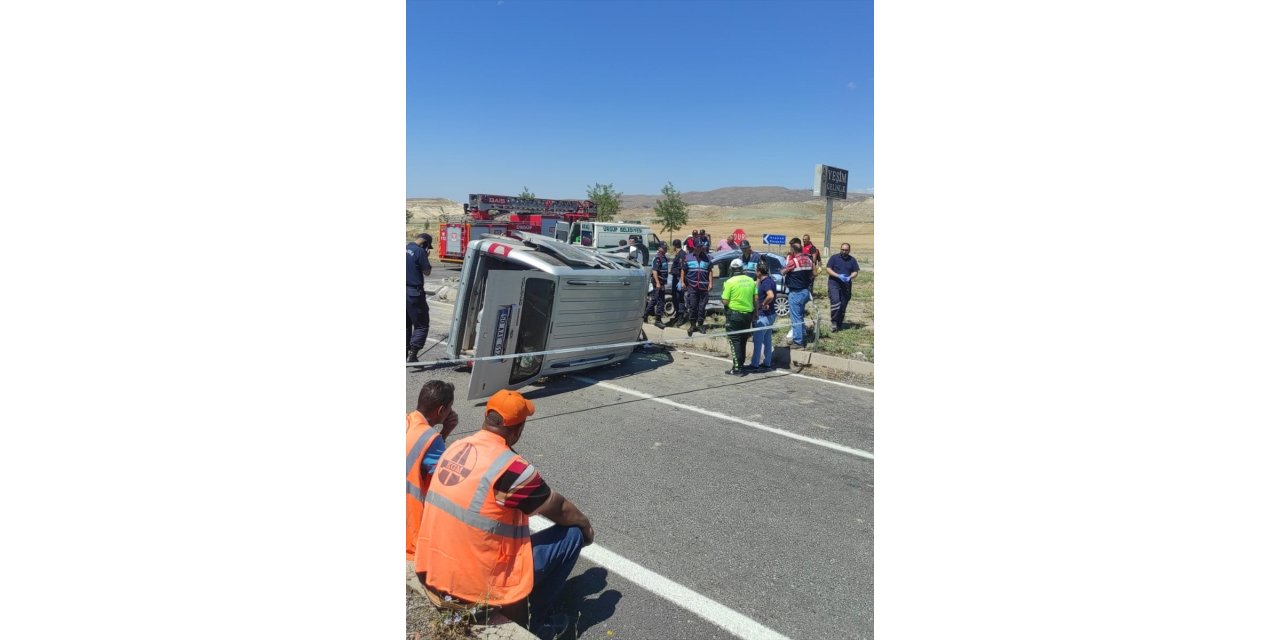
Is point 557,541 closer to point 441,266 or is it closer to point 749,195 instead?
point 441,266

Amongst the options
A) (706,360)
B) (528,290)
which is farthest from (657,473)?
(706,360)

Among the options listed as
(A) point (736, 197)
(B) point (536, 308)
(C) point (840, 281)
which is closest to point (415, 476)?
(B) point (536, 308)

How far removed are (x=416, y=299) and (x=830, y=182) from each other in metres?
9.38

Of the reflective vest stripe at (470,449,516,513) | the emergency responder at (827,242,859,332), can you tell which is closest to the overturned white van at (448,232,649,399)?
the reflective vest stripe at (470,449,516,513)

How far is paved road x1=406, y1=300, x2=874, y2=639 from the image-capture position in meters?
3.54

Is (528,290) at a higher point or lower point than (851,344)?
higher

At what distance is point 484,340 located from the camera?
690 centimetres

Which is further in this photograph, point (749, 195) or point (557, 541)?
point (749, 195)

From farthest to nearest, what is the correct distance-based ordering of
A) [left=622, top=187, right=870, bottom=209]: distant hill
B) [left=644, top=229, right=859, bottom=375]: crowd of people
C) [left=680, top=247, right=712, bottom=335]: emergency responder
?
[left=622, top=187, right=870, bottom=209]: distant hill, [left=680, top=247, right=712, bottom=335]: emergency responder, [left=644, top=229, right=859, bottom=375]: crowd of people

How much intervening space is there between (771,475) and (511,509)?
293 centimetres

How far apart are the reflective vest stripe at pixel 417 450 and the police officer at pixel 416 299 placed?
18.1 feet

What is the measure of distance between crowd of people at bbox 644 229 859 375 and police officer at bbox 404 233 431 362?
12.2ft

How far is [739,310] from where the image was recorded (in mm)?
8945

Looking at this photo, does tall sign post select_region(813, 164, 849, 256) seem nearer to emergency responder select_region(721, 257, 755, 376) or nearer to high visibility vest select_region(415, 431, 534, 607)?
emergency responder select_region(721, 257, 755, 376)
